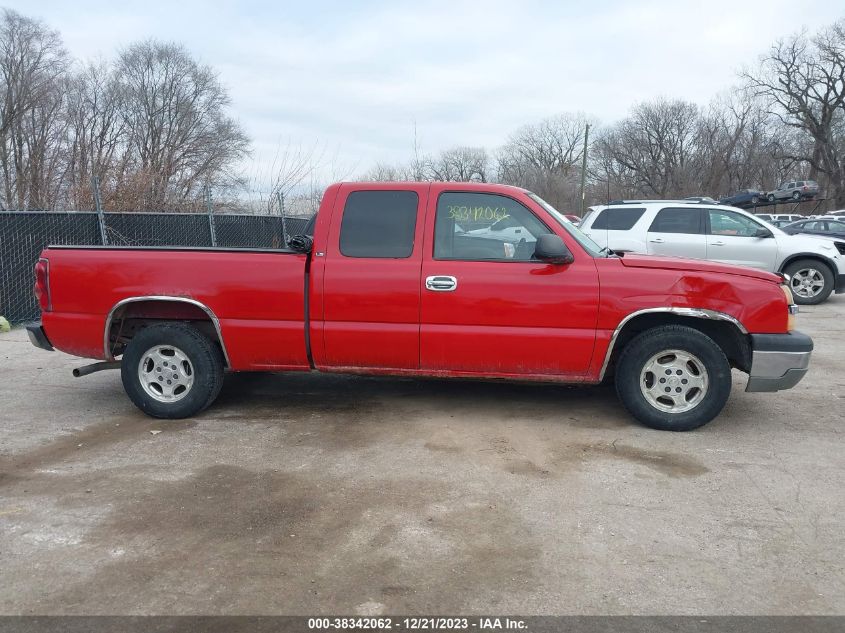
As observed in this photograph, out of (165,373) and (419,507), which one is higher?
(165,373)

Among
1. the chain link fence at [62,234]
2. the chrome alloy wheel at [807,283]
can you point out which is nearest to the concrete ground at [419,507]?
the chain link fence at [62,234]

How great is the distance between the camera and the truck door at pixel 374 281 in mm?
5031

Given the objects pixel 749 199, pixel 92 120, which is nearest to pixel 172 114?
pixel 92 120

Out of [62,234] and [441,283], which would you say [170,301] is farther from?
[62,234]

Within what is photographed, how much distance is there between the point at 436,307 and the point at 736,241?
8643mm

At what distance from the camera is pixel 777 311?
16.0 feet

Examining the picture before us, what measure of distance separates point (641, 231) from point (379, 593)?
32.8ft

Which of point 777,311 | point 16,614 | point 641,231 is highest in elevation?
point 641,231

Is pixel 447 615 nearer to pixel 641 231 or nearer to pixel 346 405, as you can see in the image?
pixel 346 405

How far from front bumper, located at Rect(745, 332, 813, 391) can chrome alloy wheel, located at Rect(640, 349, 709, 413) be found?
15.3 inches

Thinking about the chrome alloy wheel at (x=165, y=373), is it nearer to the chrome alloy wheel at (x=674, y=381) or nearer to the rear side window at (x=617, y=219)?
the chrome alloy wheel at (x=674, y=381)

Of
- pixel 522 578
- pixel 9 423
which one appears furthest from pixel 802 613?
pixel 9 423

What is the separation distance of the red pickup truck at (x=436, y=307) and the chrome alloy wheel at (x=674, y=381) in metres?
0.01

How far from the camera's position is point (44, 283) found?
5.32 m
